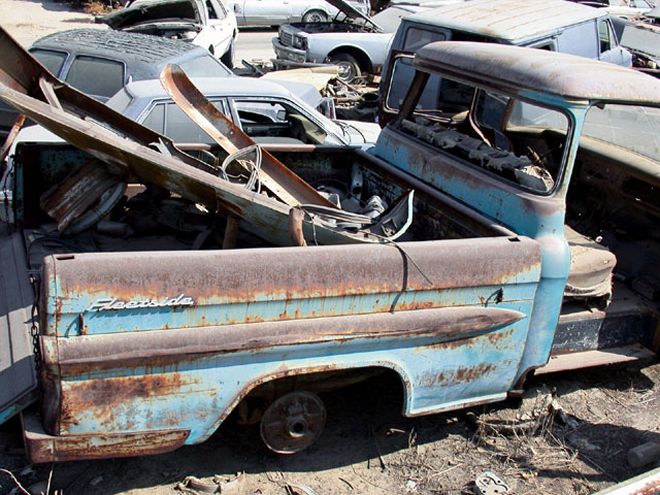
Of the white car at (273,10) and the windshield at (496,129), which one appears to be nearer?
the windshield at (496,129)

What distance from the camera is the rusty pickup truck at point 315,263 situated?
9.76ft

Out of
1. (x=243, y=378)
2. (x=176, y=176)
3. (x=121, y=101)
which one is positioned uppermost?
(x=176, y=176)

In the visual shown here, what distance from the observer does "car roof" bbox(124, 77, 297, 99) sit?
6.42 metres

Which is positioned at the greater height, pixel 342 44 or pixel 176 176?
pixel 176 176

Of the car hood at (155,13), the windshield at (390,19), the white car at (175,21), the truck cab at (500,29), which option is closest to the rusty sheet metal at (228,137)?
the truck cab at (500,29)

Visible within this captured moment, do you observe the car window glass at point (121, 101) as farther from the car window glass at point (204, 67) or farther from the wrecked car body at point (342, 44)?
the wrecked car body at point (342, 44)

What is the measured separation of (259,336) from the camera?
3.13 metres

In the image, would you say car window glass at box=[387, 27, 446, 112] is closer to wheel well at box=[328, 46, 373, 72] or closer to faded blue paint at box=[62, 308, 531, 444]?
wheel well at box=[328, 46, 373, 72]

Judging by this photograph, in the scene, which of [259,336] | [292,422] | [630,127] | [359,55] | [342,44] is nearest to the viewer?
[259,336]

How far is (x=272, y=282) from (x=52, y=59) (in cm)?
589

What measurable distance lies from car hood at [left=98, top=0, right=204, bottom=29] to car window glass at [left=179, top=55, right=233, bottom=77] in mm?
3132

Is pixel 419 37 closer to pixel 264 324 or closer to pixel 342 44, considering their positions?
pixel 342 44

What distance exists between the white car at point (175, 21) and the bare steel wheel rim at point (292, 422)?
807 centimetres

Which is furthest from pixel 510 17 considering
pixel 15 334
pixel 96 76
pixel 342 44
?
pixel 15 334
